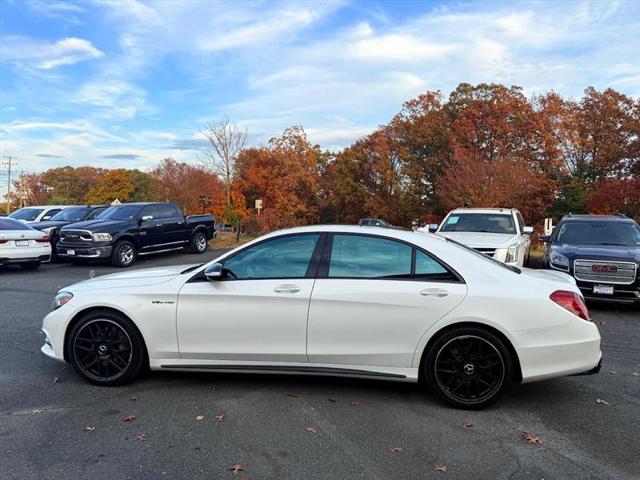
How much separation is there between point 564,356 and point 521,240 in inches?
292

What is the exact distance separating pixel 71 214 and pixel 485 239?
14233 mm

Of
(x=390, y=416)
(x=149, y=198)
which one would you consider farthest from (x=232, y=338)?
(x=149, y=198)

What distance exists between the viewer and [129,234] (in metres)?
15.1

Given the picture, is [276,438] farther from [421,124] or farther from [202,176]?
[202,176]

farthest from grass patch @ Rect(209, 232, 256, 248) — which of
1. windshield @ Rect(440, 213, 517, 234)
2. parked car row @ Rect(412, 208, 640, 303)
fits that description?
parked car row @ Rect(412, 208, 640, 303)

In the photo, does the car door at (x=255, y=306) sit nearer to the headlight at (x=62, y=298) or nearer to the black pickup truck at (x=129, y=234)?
the headlight at (x=62, y=298)

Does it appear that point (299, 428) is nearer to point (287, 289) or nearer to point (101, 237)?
point (287, 289)

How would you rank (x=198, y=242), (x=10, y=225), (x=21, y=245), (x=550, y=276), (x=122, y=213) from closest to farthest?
(x=550, y=276) < (x=21, y=245) < (x=10, y=225) < (x=122, y=213) < (x=198, y=242)

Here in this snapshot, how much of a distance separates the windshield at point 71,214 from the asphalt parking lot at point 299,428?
1366 cm

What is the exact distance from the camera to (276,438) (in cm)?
384

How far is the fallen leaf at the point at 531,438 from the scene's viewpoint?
3.83m

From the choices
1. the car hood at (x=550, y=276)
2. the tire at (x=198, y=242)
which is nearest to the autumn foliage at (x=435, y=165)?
the tire at (x=198, y=242)

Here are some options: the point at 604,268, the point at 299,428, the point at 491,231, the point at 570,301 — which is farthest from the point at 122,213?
the point at 570,301

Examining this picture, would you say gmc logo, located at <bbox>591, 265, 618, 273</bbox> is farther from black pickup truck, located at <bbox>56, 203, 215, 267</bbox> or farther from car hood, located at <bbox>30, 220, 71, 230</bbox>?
car hood, located at <bbox>30, 220, 71, 230</bbox>
